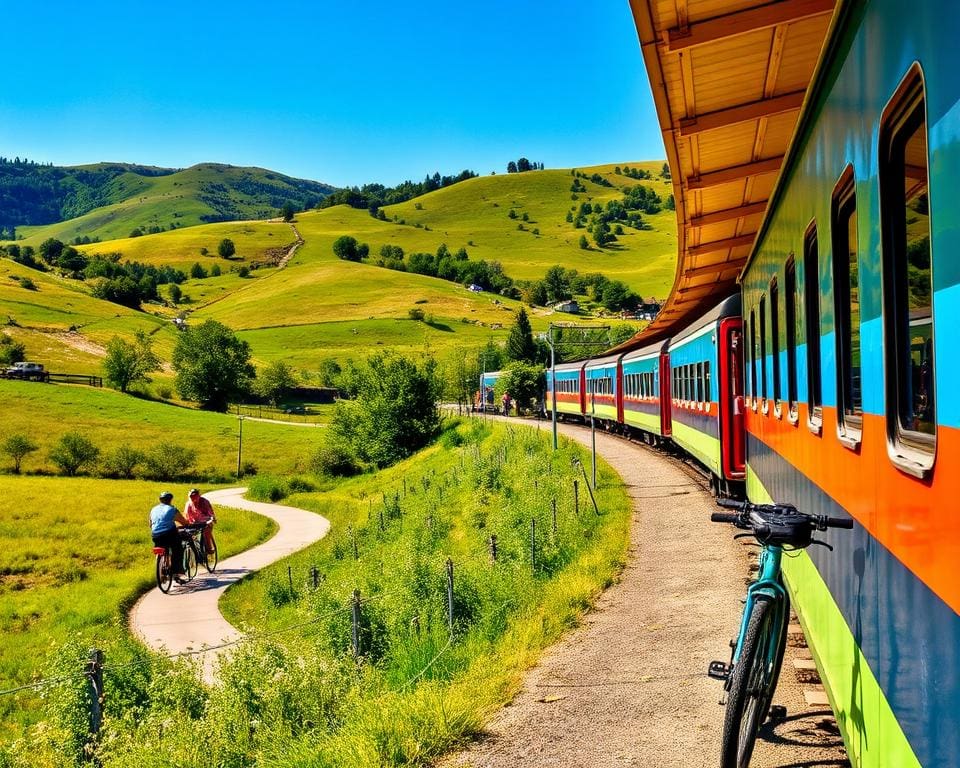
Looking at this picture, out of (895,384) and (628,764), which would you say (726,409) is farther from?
(895,384)

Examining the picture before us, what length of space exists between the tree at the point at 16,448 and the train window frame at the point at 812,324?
6363 cm

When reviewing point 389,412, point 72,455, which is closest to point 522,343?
point 389,412

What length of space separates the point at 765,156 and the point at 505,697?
703 centimetres

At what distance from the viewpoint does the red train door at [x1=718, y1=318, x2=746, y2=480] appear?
15.2 meters

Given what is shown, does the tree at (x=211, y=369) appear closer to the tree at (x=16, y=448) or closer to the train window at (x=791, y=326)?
the tree at (x=16, y=448)

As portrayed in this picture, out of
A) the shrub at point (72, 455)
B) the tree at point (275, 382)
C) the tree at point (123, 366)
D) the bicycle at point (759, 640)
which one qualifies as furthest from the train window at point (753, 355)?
the tree at point (275, 382)

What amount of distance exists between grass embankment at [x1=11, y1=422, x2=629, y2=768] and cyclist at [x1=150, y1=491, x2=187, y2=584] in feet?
7.39

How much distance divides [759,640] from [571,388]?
49.4 metres

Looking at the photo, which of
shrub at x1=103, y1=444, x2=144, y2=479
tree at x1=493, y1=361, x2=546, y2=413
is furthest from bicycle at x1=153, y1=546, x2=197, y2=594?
tree at x1=493, y1=361, x2=546, y2=413

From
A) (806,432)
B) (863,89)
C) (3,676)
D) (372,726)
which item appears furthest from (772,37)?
(3,676)

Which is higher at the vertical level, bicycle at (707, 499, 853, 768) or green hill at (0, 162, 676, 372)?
green hill at (0, 162, 676, 372)

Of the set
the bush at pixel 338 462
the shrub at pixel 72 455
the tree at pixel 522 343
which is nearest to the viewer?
the bush at pixel 338 462

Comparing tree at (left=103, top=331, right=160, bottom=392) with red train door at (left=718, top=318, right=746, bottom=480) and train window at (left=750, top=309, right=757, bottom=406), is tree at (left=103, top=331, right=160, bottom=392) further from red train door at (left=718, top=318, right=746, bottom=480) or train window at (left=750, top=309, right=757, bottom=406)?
train window at (left=750, top=309, right=757, bottom=406)

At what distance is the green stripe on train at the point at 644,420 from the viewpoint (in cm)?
2950
